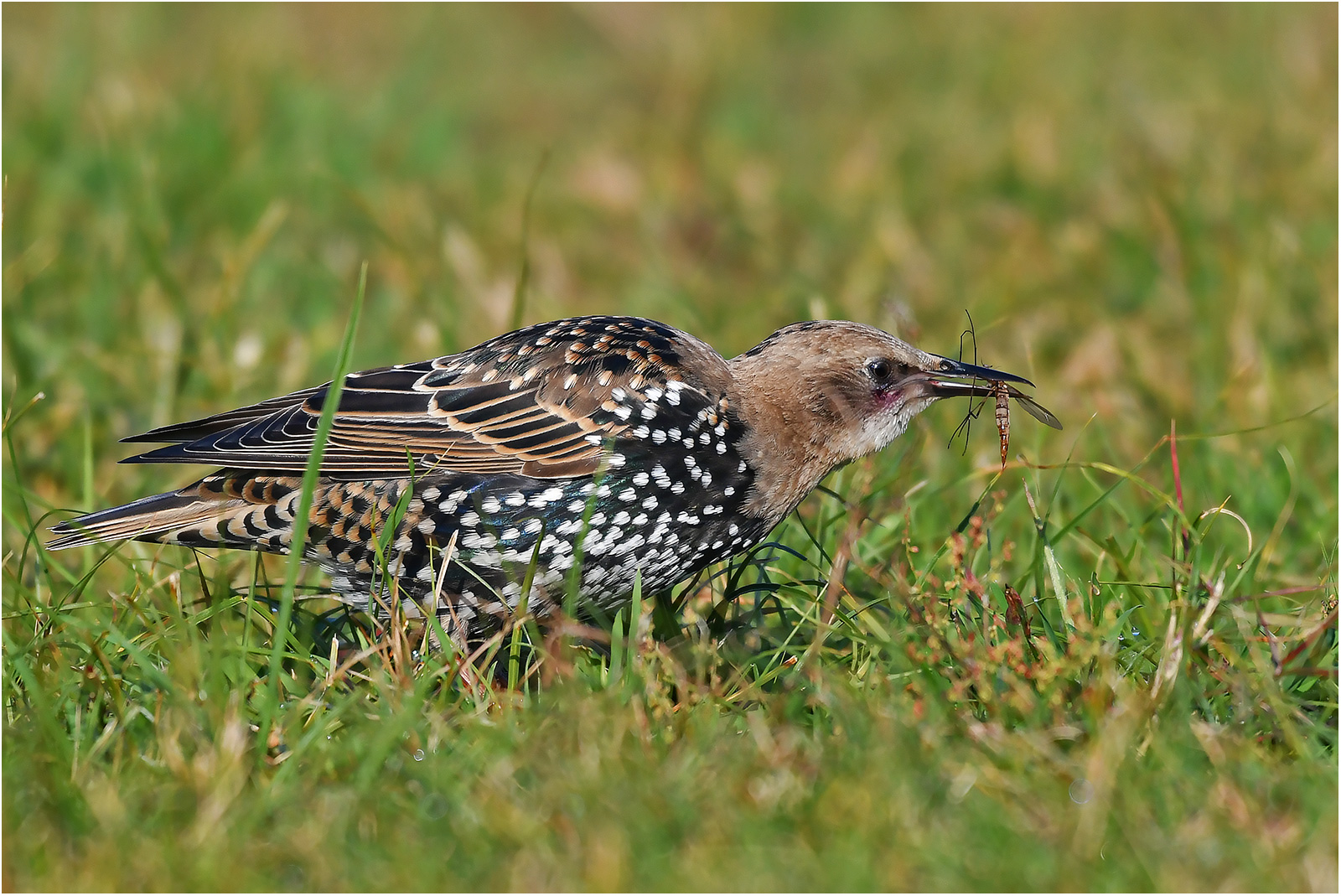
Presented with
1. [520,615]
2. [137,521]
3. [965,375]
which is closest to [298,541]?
[520,615]

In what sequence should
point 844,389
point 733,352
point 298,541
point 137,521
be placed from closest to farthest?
point 298,541 < point 137,521 < point 844,389 < point 733,352

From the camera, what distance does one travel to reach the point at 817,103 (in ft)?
38.5

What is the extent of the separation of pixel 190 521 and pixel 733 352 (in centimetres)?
335

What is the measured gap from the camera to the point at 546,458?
185 inches

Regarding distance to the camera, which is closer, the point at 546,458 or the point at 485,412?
the point at 546,458

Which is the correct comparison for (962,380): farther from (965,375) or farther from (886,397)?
(886,397)

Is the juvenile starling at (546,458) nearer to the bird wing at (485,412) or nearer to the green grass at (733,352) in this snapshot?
the bird wing at (485,412)

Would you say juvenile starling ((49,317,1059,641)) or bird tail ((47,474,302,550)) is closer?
juvenile starling ((49,317,1059,641))

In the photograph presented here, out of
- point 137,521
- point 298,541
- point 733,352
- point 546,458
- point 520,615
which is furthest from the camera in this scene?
point 733,352

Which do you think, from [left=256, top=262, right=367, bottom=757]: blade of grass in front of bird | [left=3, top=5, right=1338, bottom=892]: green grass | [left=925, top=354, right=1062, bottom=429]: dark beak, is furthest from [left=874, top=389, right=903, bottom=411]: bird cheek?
[left=256, top=262, right=367, bottom=757]: blade of grass in front of bird

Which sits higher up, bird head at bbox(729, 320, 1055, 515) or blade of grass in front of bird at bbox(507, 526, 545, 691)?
bird head at bbox(729, 320, 1055, 515)

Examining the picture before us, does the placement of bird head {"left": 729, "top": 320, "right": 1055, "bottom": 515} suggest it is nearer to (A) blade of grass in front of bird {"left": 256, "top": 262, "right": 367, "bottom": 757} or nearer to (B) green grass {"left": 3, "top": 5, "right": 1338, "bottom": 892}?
(B) green grass {"left": 3, "top": 5, "right": 1338, "bottom": 892}

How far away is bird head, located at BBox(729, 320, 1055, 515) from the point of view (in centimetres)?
498

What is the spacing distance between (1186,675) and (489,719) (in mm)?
1865
